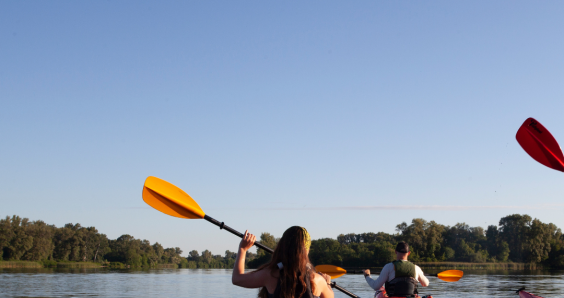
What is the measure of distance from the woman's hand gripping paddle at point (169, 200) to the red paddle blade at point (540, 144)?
2256mm

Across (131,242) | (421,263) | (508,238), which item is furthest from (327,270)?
(131,242)

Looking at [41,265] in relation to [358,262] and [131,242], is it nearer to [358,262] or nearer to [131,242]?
[131,242]

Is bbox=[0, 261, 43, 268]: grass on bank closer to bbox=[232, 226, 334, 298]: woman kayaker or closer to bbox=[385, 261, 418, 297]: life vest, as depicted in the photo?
bbox=[385, 261, 418, 297]: life vest

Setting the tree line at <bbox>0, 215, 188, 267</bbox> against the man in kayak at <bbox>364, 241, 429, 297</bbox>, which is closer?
the man in kayak at <bbox>364, 241, 429, 297</bbox>

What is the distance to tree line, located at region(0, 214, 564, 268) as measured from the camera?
2670 inches

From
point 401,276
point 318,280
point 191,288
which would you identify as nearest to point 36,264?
point 191,288

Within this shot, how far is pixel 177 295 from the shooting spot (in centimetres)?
2291

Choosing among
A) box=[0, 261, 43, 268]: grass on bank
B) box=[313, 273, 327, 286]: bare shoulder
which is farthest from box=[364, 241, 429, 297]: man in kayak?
box=[0, 261, 43, 268]: grass on bank

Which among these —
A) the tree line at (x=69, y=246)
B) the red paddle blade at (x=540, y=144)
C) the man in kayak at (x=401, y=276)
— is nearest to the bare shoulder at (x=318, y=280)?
the red paddle blade at (x=540, y=144)

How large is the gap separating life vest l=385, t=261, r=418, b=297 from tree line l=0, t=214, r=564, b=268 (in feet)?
192

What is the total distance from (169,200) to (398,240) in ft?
255

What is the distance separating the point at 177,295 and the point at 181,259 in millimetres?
101739

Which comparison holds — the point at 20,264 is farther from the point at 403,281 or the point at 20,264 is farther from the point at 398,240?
the point at 403,281

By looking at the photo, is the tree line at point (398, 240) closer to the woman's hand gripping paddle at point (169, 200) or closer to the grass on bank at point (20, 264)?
the grass on bank at point (20, 264)
